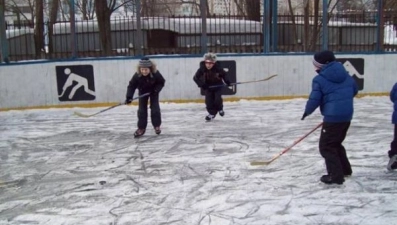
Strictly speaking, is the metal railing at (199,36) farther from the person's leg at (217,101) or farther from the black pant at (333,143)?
the black pant at (333,143)

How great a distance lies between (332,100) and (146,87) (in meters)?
3.67

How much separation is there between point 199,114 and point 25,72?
3.98 metres

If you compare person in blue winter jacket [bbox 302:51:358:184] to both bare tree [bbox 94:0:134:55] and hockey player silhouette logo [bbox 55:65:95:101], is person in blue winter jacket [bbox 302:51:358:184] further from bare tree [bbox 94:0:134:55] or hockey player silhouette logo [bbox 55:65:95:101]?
bare tree [bbox 94:0:134:55]

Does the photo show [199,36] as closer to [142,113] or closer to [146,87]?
[146,87]

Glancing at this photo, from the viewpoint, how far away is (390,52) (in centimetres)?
1202

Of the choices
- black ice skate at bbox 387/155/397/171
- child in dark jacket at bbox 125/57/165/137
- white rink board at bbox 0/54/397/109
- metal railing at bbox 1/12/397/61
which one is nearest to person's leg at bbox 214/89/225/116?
child in dark jacket at bbox 125/57/165/137

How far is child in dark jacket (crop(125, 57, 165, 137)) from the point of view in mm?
7867

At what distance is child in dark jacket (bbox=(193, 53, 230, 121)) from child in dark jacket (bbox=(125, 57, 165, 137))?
4.63 ft

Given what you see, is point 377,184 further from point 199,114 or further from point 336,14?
point 336,14

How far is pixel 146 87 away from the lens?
26.3 feet

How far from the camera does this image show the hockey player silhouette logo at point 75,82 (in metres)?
11.2

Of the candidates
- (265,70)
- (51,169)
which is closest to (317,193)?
(51,169)

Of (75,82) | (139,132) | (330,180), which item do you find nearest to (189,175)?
(330,180)

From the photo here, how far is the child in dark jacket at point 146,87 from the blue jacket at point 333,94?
339 cm
